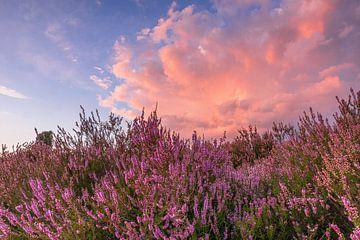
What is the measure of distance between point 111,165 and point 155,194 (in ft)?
4.01

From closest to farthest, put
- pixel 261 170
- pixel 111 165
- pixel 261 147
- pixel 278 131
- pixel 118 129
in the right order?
pixel 111 165 → pixel 261 170 → pixel 118 129 → pixel 278 131 → pixel 261 147

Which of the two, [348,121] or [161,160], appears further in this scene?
[348,121]

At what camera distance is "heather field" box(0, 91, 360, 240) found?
2.77 m

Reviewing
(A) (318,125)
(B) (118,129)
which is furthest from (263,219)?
(B) (118,129)

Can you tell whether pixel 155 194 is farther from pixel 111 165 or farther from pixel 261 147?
pixel 261 147

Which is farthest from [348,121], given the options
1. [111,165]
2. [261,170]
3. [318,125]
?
[111,165]

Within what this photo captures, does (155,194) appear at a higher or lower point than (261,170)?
lower

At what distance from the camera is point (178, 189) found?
2924 millimetres

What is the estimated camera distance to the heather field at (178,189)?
2768mm

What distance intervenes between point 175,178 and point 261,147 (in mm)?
4888

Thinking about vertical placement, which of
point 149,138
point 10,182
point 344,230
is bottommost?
point 344,230

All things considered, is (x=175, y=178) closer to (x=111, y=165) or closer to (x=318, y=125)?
(x=111, y=165)

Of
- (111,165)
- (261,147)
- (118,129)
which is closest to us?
(111,165)

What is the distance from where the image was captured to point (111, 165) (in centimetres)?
421
